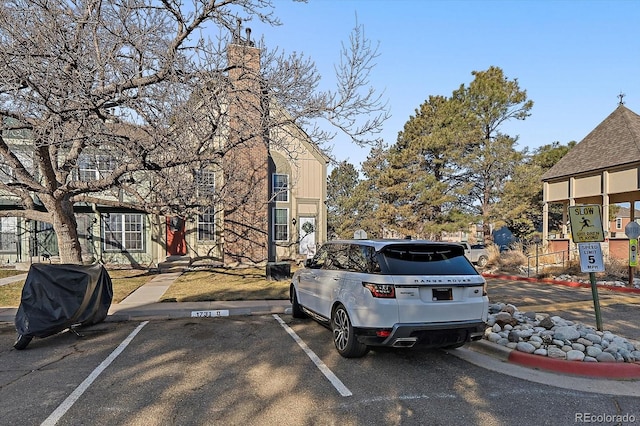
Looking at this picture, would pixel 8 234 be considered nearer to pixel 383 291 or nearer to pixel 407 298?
pixel 383 291

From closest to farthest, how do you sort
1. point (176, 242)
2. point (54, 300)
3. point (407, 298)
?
point (407, 298)
point (54, 300)
point (176, 242)

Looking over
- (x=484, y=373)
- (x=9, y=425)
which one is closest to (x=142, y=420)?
(x=9, y=425)

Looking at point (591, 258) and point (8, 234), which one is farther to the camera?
point (8, 234)

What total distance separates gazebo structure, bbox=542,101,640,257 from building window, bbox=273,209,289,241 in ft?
46.7

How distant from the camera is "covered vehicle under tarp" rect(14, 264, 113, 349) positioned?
19.5 ft

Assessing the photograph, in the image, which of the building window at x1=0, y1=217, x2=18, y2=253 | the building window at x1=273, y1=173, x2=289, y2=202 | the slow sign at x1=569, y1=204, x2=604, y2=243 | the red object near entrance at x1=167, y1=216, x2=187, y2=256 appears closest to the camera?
the slow sign at x1=569, y1=204, x2=604, y2=243

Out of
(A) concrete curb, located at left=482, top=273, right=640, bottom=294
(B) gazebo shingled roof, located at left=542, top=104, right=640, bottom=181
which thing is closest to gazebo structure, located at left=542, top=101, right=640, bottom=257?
(B) gazebo shingled roof, located at left=542, top=104, right=640, bottom=181

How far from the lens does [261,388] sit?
4.40 metres

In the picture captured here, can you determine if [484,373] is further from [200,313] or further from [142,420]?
[200,313]

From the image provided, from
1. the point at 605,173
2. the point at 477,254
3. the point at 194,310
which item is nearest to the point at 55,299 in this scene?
the point at 194,310

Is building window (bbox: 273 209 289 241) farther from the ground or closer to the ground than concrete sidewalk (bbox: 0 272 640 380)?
farther from the ground

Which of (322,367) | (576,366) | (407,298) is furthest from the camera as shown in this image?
(322,367)

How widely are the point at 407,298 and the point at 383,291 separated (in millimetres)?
313

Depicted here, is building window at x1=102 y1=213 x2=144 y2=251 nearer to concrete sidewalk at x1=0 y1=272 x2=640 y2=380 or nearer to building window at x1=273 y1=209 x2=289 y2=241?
building window at x1=273 y1=209 x2=289 y2=241
